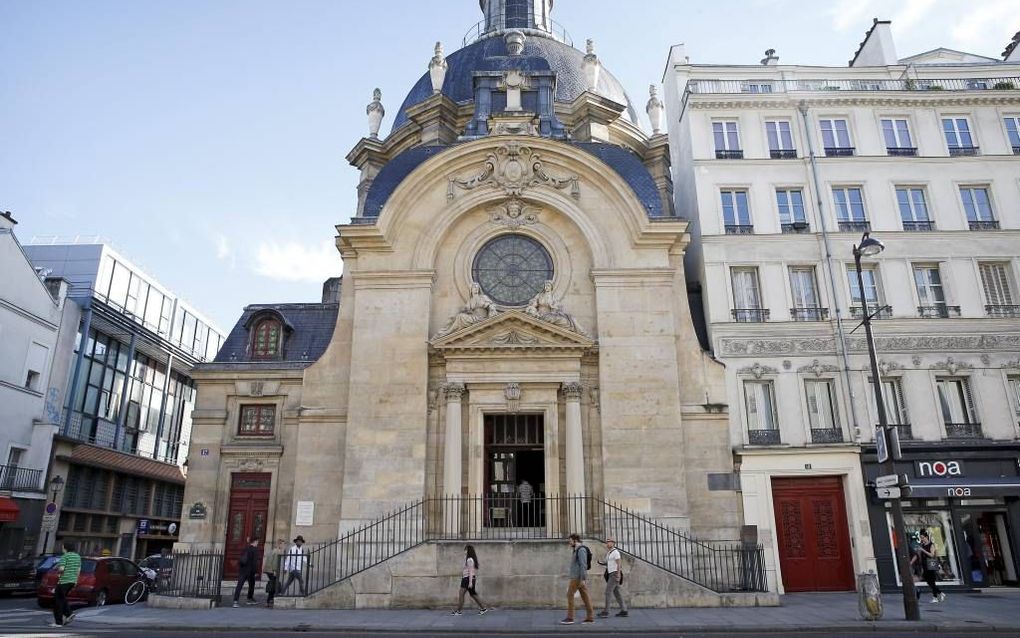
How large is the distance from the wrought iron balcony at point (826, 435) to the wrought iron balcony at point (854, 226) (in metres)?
6.66

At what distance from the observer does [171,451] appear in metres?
40.7

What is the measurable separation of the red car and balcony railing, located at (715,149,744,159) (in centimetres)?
2229

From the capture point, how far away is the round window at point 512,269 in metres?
22.0

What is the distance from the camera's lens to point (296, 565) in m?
17.6

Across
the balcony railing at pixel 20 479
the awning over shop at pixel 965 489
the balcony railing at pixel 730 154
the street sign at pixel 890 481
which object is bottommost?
the street sign at pixel 890 481

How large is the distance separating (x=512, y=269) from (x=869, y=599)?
1323 cm

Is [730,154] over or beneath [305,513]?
over

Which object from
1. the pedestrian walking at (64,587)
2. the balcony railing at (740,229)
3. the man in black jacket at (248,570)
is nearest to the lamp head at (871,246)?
the balcony railing at (740,229)

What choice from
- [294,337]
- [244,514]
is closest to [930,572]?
[244,514]

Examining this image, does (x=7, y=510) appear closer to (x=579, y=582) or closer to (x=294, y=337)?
A: (x=294, y=337)

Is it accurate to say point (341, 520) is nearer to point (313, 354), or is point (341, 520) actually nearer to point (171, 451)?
point (313, 354)

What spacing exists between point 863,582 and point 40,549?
28.4 m

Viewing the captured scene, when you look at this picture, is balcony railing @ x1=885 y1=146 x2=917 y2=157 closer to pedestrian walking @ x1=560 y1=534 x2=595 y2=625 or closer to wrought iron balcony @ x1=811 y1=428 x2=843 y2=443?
wrought iron balcony @ x1=811 y1=428 x2=843 y2=443

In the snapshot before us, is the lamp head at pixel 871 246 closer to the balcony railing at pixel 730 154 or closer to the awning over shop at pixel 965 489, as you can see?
the awning over shop at pixel 965 489
